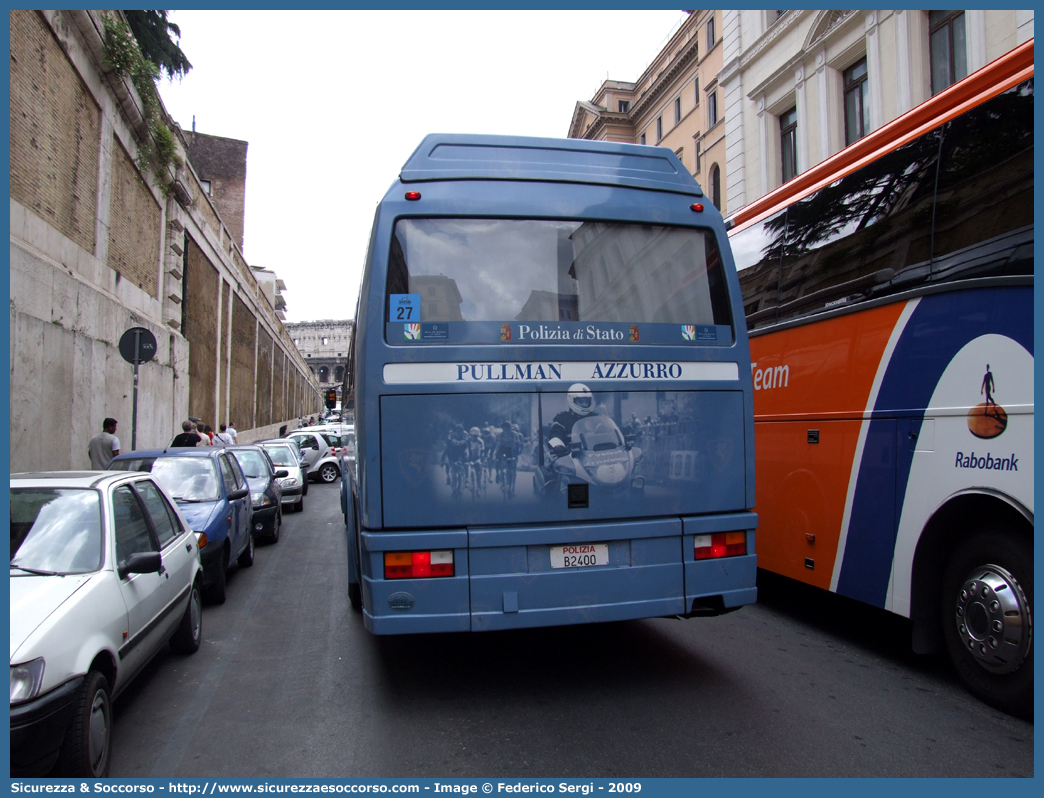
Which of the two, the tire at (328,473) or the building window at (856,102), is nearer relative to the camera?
the building window at (856,102)

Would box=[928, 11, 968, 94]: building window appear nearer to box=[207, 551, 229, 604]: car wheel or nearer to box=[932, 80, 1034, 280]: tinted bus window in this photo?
box=[932, 80, 1034, 280]: tinted bus window

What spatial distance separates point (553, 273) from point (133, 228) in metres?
14.7

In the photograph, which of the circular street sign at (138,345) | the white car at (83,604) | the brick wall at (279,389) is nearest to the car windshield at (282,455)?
the circular street sign at (138,345)

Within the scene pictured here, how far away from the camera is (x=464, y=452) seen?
15.8 ft

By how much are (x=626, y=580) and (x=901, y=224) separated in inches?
139

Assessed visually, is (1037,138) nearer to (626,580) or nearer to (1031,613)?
(1031,613)

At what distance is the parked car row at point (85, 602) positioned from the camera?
3451 millimetres

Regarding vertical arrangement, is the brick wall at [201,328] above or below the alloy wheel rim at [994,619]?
above

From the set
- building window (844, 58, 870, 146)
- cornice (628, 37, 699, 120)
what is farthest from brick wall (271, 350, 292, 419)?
building window (844, 58, 870, 146)

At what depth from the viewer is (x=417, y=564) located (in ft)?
15.5

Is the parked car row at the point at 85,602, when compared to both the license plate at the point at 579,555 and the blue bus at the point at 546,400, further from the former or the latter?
the license plate at the point at 579,555

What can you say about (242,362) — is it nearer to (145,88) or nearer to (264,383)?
(264,383)

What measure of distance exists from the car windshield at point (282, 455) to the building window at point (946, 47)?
1632 cm
